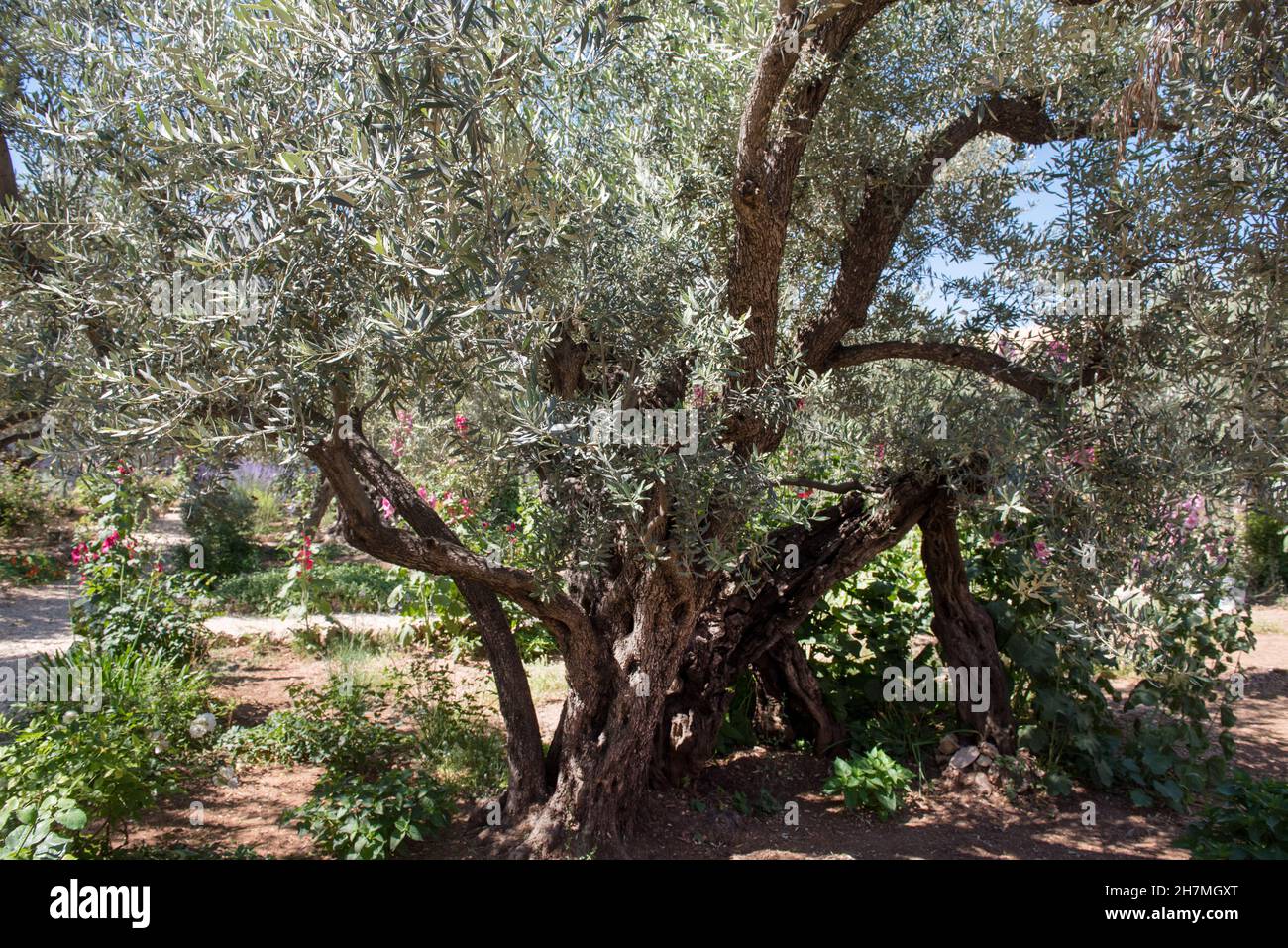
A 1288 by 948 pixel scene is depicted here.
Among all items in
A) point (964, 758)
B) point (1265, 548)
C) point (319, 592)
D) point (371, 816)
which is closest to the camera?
point (371, 816)

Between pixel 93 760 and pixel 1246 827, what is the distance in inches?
197

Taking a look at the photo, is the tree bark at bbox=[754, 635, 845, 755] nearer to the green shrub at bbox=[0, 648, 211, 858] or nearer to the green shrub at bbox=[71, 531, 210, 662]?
the green shrub at bbox=[0, 648, 211, 858]

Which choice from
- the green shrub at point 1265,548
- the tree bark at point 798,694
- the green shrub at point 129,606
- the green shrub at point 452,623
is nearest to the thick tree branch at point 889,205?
the tree bark at point 798,694

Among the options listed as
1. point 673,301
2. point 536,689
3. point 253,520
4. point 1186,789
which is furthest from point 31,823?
point 253,520

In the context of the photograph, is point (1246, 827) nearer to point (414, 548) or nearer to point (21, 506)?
point (414, 548)

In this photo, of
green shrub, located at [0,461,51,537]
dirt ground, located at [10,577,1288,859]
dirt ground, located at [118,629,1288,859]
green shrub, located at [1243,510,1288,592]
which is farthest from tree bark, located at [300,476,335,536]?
green shrub, located at [1243,510,1288,592]

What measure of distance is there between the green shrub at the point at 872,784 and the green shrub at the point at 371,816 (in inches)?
86.8

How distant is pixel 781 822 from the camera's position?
16.0 ft

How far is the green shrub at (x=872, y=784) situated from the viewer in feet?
16.1

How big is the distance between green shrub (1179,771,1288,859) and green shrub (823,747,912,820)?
145 cm

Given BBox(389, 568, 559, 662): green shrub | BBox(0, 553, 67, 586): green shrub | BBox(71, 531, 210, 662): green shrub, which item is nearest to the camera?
BBox(71, 531, 210, 662): green shrub

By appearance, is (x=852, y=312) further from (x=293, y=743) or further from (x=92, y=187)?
(x=293, y=743)

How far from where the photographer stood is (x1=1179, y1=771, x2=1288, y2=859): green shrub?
11.8ft

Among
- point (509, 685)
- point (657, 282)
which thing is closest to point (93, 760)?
point (509, 685)
